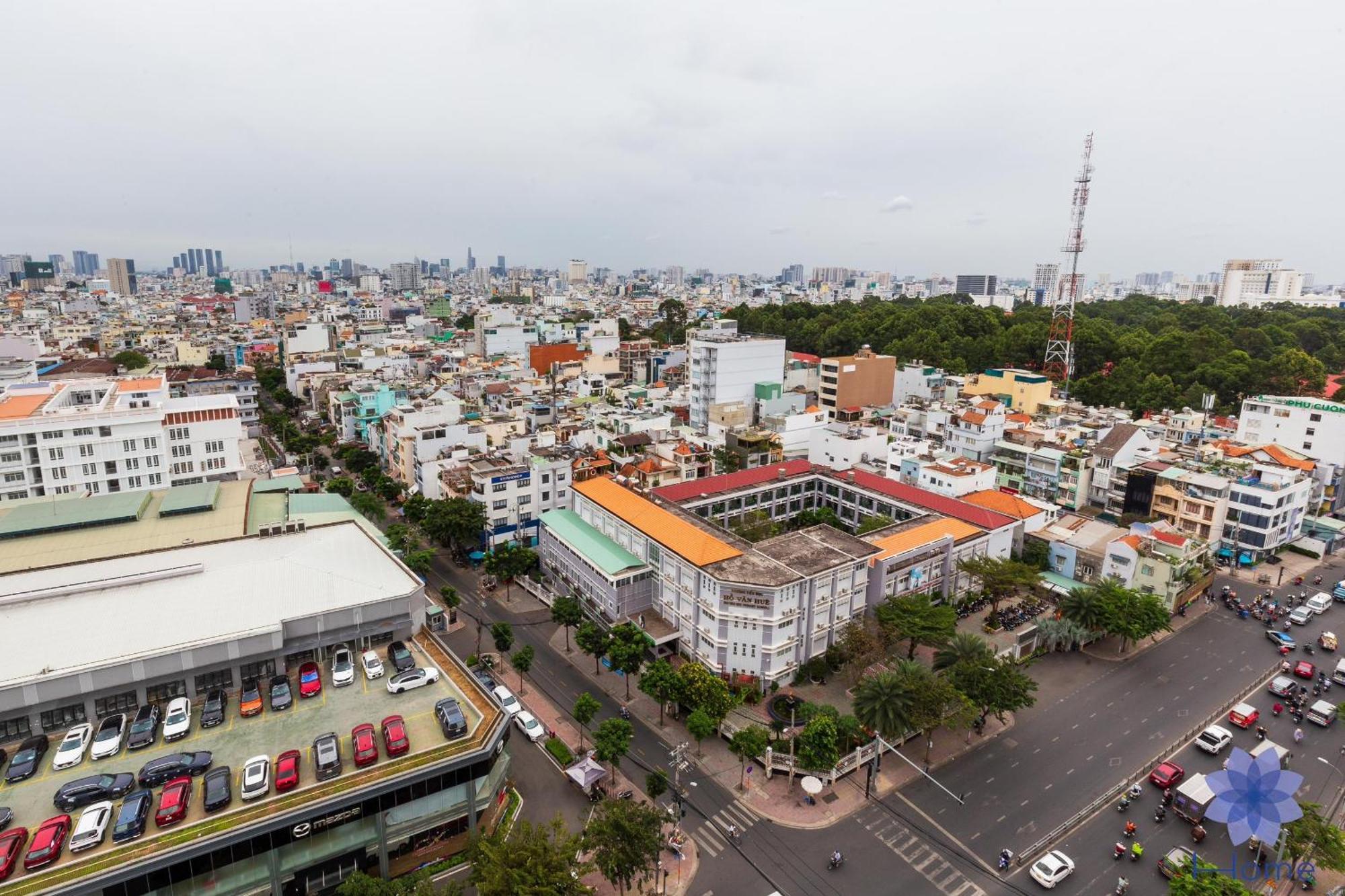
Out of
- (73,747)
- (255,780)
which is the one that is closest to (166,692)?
(73,747)

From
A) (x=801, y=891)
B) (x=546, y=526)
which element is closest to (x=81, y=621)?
(x=546, y=526)

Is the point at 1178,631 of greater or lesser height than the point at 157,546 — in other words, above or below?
below

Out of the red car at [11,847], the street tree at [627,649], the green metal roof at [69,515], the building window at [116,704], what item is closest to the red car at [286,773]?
the red car at [11,847]

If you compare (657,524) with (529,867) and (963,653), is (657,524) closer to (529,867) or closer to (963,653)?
(963,653)

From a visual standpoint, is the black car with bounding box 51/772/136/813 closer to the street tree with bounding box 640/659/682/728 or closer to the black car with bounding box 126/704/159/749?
the black car with bounding box 126/704/159/749

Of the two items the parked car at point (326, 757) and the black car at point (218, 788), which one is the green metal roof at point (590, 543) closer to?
the parked car at point (326, 757)

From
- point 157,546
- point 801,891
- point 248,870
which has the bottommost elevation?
point 801,891

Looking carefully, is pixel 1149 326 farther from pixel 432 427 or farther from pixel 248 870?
pixel 248 870

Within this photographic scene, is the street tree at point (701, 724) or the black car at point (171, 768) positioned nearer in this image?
the black car at point (171, 768)
